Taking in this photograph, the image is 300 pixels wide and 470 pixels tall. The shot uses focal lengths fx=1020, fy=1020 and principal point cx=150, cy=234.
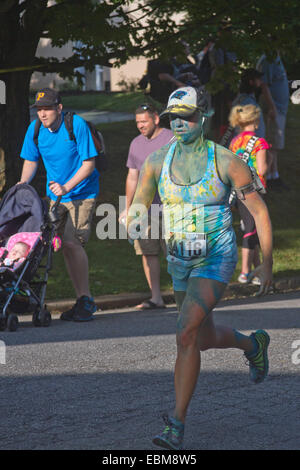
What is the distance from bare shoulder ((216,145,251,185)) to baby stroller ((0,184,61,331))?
4.07m

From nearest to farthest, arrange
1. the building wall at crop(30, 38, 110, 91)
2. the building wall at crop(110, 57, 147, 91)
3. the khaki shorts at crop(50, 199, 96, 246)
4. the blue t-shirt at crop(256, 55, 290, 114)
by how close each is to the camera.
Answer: the khaki shorts at crop(50, 199, 96, 246)
the blue t-shirt at crop(256, 55, 290, 114)
the building wall at crop(110, 57, 147, 91)
the building wall at crop(30, 38, 110, 91)

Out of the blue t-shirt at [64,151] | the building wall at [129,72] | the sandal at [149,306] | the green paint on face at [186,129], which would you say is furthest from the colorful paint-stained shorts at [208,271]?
the building wall at [129,72]

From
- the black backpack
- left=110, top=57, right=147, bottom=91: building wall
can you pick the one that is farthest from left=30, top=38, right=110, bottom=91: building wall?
the black backpack

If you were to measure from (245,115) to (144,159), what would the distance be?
1.51 meters

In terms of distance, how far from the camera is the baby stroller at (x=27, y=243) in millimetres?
9375

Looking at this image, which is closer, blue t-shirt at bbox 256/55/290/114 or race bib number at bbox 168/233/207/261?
race bib number at bbox 168/233/207/261

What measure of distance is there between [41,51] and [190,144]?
36304 mm

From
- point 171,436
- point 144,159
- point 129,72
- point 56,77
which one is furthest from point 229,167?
point 129,72

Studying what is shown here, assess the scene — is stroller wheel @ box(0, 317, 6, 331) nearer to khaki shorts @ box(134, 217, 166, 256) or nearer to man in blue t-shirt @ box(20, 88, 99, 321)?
man in blue t-shirt @ box(20, 88, 99, 321)

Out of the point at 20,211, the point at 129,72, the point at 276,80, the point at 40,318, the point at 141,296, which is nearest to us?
the point at 40,318

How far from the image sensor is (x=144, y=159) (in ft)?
34.0

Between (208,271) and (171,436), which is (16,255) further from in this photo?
(171,436)

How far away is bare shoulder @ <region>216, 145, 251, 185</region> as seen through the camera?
5.62 meters
